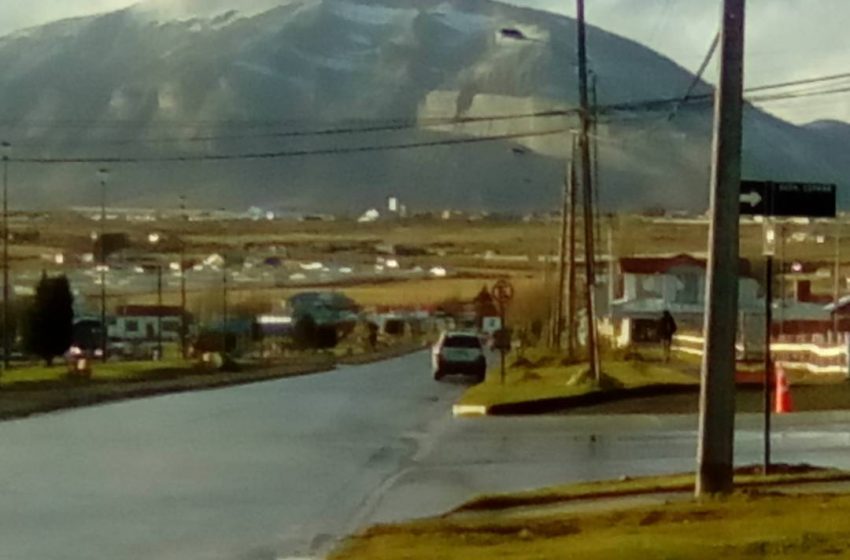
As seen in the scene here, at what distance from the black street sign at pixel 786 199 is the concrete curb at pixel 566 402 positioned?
70.7 feet

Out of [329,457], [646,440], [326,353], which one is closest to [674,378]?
[646,440]

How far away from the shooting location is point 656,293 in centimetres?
11875

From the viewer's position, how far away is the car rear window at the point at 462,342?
2581 inches

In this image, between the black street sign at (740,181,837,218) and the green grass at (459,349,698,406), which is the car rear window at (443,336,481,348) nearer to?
the green grass at (459,349,698,406)

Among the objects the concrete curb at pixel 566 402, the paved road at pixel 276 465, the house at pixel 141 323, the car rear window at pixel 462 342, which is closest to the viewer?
the paved road at pixel 276 465

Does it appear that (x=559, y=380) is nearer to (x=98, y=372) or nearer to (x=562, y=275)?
(x=562, y=275)

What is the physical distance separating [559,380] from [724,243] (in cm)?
3306

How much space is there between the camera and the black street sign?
64.1ft

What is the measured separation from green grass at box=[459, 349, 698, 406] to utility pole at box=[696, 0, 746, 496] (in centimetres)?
2280

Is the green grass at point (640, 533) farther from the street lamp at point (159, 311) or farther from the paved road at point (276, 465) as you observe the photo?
the street lamp at point (159, 311)

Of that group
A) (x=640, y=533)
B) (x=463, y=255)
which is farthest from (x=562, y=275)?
(x=463, y=255)

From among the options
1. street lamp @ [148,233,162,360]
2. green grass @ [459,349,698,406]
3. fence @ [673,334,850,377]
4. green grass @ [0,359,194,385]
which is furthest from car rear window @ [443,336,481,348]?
street lamp @ [148,233,162,360]

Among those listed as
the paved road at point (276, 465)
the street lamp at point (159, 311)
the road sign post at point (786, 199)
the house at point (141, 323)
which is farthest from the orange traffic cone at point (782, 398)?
the house at point (141, 323)

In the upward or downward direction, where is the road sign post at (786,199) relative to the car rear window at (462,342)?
upward
